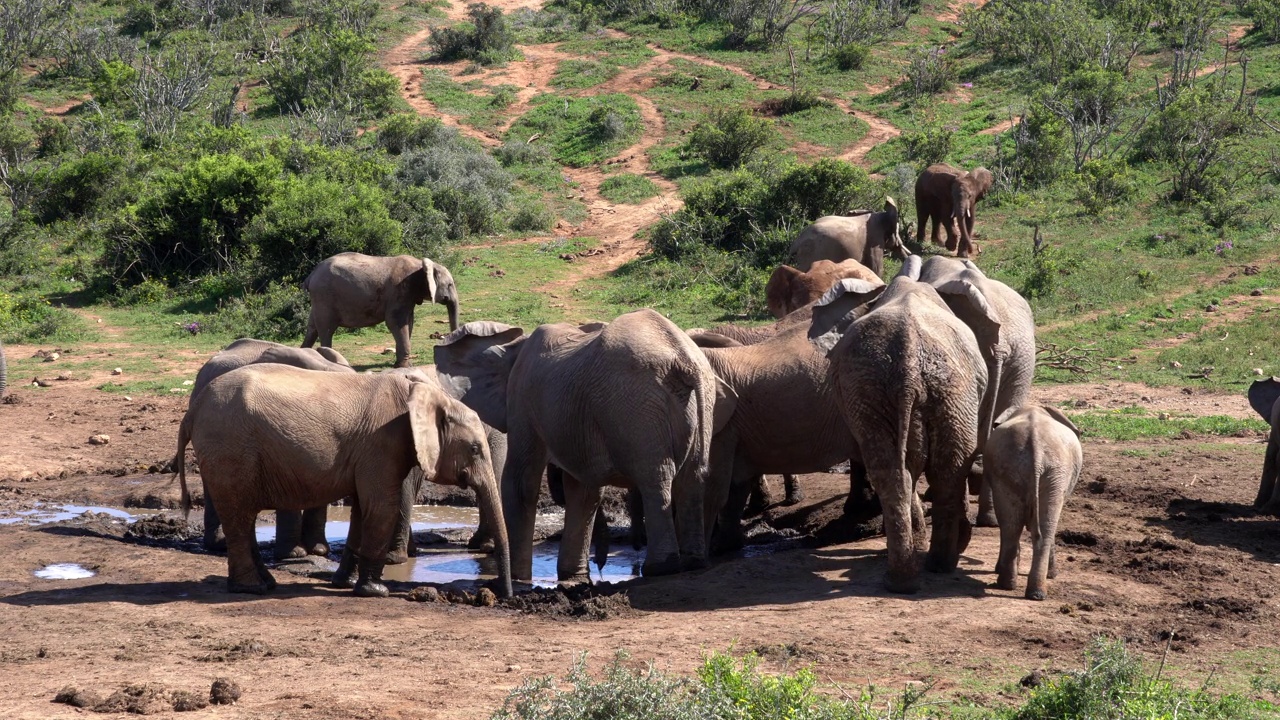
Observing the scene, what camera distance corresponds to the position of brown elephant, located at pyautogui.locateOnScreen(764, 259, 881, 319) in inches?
527

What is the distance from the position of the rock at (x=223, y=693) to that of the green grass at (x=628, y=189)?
78.0ft

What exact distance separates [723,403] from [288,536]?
3.55m

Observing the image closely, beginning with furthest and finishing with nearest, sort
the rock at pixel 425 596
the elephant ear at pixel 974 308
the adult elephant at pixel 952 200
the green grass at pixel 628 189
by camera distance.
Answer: the green grass at pixel 628 189
the adult elephant at pixel 952 200
the elephant ear at pixel 974 308
the rock at pixel 425 596

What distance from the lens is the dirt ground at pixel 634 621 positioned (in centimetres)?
642

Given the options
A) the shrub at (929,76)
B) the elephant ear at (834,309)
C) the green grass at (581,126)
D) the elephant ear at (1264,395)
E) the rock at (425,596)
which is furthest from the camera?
the shrub at (929,76)

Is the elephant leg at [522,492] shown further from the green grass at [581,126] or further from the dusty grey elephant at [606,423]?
the green grass at [581,126]

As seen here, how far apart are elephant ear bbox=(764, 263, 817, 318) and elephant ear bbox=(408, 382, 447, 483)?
5577 millimetres

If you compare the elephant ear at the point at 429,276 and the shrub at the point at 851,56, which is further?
the shrub at the point at 851,56

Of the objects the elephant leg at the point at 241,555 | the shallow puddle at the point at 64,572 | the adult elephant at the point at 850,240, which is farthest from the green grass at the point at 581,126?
the elephant leg at the point at 241,555

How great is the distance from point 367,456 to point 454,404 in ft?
2.15

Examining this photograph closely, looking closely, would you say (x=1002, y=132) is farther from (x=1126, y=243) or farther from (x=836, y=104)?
(x=1126, y=243)

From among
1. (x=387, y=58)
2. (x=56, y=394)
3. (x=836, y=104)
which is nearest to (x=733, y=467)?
(x=56, y=394)

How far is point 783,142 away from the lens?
32312 mm

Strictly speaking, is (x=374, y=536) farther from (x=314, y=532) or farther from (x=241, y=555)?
(x=314, y=532)
